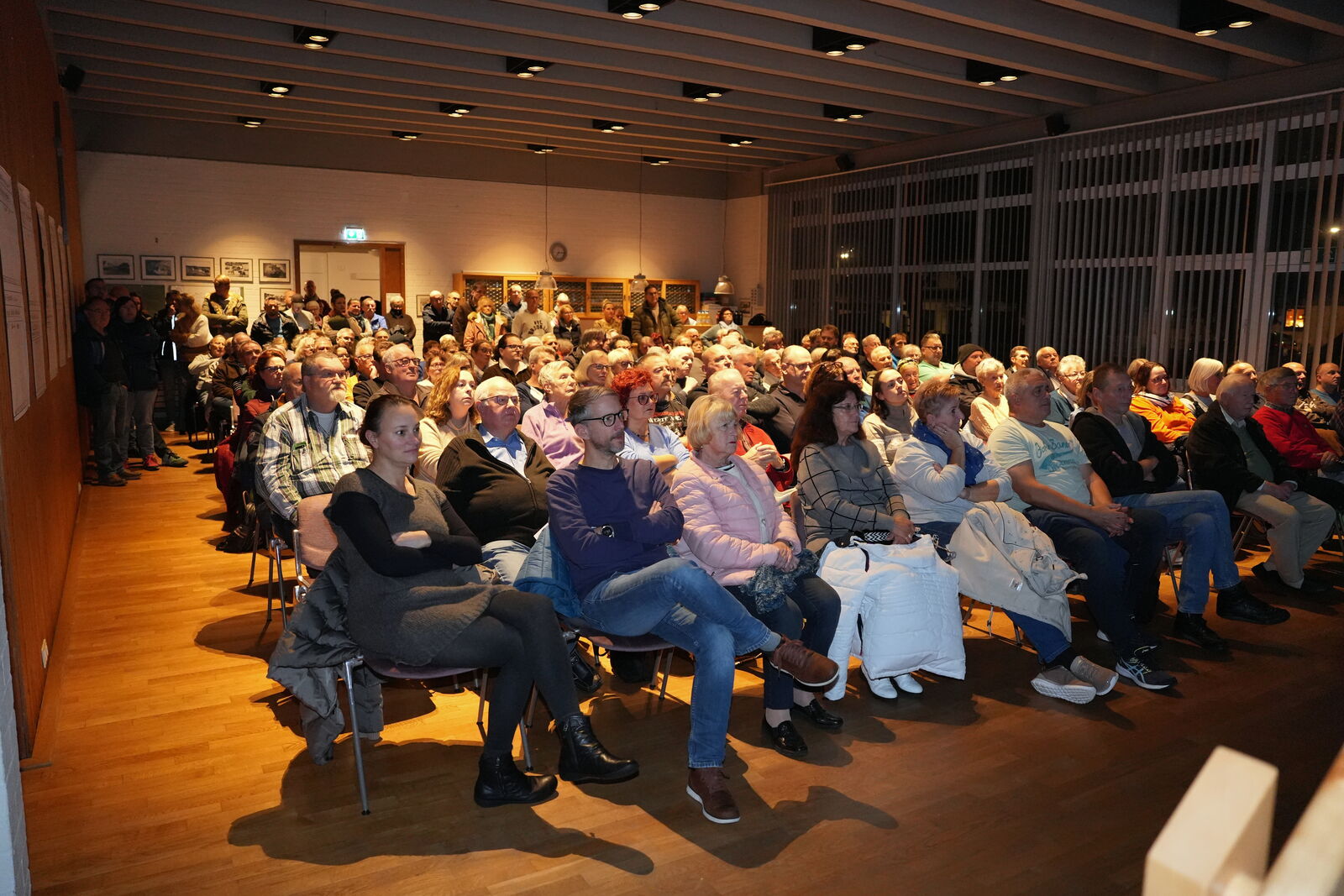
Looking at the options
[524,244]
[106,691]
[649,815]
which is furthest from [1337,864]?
[524,244]

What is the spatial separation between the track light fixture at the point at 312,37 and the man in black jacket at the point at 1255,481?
711 cm

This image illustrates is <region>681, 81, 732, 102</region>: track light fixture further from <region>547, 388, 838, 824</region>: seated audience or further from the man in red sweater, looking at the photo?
<region>547, 388, 838, 824</region>: seated audience

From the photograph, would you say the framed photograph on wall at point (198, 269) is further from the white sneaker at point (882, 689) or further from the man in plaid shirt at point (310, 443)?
the white sneaker at point (882, 689)

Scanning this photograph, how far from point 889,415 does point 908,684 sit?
65.4 inches

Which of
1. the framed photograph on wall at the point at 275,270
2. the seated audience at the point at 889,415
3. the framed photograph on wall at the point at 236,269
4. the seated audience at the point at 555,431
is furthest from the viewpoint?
the framed photograph on wall at the point at 275,270

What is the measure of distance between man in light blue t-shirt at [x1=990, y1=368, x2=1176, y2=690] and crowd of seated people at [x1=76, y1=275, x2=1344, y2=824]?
1cm

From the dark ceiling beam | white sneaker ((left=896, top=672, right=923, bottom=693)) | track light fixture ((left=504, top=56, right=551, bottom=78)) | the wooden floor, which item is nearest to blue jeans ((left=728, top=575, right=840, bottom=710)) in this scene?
the wooden floor

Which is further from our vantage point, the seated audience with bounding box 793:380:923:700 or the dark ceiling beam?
the dark ceiling beam

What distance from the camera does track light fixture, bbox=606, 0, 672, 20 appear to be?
6.96 meters

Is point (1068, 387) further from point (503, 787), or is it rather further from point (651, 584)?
point (503, 787)

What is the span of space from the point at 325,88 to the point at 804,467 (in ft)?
27.1

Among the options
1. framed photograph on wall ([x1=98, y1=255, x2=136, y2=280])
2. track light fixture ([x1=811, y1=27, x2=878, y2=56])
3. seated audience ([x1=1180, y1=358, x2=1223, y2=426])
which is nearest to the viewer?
seated audience ([x1=1180, y1=358, x2=1223, y2=426])

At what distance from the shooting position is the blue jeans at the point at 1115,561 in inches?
170

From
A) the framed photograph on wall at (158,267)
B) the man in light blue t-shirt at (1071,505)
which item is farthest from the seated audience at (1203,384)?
the framed photograph on wall at (158,267)
